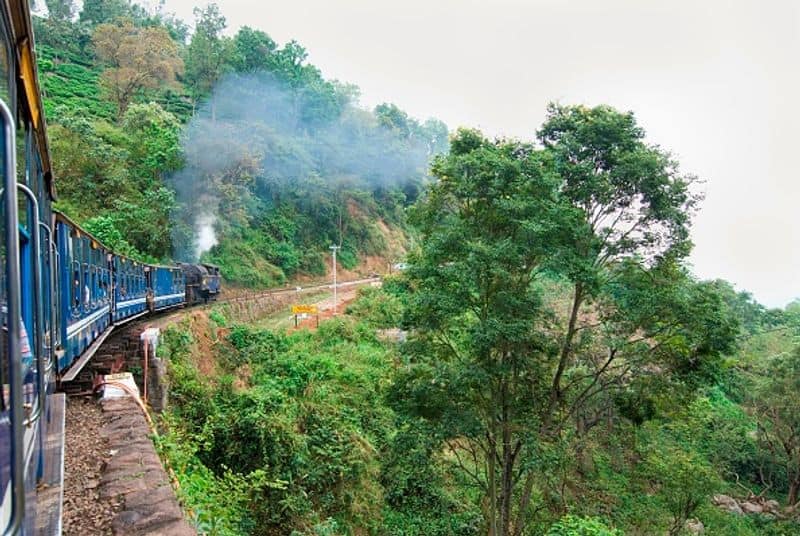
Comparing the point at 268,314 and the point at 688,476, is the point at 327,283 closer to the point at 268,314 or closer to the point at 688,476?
the point at 268,314

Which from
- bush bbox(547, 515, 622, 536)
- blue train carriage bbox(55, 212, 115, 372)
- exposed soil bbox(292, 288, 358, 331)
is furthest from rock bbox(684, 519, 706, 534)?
blue train carriage bbox(55, 212, 115, 372)

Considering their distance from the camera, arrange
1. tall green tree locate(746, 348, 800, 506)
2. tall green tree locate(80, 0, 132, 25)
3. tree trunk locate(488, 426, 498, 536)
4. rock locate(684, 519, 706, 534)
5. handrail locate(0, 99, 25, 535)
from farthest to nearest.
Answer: tall green tree locate(80, 0, 132, 25)
tall green tree locate(746, 348, 800, 506)
rock locate(684, 519, 706, 534)
tree trunk locate(488, 426, 498, 536)
handrail locate(0, 99, 25, 535)

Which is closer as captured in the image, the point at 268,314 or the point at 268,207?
the point at 268,314

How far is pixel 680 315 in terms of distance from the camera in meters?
9.38

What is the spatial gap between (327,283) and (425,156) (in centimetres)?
2719

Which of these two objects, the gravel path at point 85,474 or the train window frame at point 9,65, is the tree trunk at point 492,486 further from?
the train window frame at point 9,65

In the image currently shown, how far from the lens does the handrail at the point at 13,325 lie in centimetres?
133

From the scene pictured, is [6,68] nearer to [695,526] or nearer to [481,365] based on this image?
[481,365]

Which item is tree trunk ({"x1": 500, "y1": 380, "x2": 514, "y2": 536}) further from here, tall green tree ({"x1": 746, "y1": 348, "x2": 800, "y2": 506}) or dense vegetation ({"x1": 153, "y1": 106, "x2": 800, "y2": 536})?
tall green tree ({"x1": 746, "y1": 348, "x2": 800, "y2": 506})

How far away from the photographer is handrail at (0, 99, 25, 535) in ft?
4.36

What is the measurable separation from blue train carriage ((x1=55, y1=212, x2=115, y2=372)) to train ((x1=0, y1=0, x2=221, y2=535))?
0.02 metres

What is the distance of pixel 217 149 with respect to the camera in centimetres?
2723

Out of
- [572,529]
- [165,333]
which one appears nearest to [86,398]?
[165,333]

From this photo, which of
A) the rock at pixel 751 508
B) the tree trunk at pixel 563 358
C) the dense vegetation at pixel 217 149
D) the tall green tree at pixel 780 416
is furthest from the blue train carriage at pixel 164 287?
the rock at pixel 751 508
